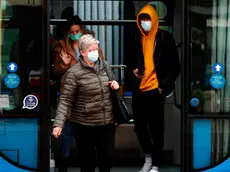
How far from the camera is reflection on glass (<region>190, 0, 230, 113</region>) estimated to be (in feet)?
21.6

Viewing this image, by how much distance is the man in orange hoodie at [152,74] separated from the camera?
7.09 meters

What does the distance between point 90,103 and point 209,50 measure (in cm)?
139

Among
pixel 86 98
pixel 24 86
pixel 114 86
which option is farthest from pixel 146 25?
pixel 24 86

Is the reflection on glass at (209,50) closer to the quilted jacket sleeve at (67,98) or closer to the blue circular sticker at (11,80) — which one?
the quilted jacket sleeve at (67,98)

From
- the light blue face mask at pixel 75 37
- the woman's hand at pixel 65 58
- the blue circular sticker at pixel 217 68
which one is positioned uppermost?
the light blue face mask at pixel 75 37

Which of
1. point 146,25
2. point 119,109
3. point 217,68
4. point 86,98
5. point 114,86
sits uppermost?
point 146,25

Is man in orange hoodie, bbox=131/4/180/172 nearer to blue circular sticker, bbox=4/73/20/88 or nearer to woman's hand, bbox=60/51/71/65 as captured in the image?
woman's hand, bbox=60/51/71/65

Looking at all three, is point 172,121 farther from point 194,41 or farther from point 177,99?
point 194,41

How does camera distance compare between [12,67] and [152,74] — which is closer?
[12,67]

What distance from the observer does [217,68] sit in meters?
6.61

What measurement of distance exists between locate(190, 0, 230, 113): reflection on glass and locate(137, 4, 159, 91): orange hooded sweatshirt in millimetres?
602

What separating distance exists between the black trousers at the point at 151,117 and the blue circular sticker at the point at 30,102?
120 cm

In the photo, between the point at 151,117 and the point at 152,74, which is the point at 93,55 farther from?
the point at 151,117

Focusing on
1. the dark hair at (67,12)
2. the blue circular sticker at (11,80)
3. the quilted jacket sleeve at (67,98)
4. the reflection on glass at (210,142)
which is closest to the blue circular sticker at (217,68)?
the reflection on glass at (210,142)
